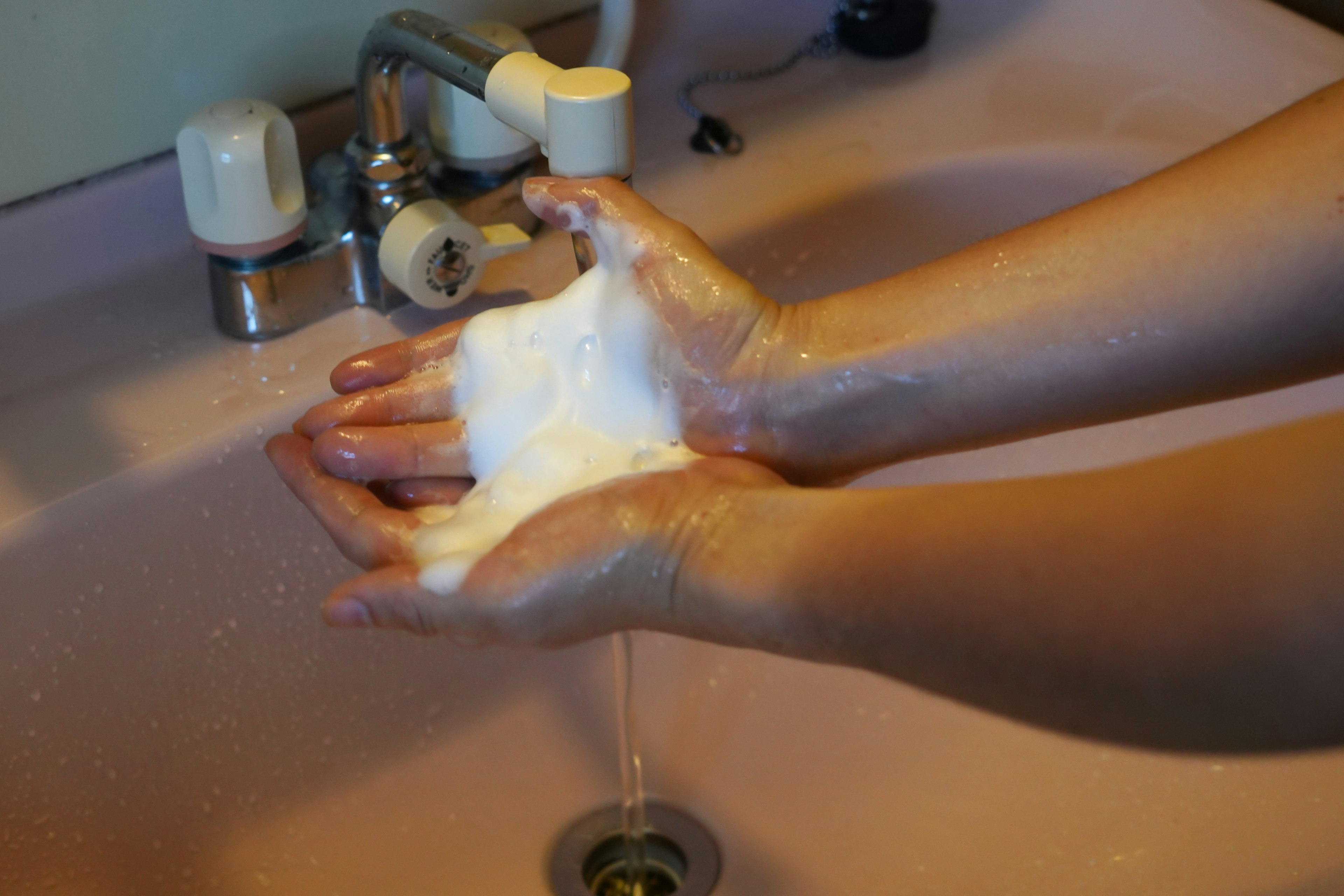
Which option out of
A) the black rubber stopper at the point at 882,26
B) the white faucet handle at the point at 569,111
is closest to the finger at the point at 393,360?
the white faucet handle at the point at 569,111

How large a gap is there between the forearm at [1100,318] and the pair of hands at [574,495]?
0.03 metres

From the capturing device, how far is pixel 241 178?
595 mm

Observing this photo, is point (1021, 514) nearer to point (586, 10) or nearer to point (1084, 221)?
point (1084, 221)

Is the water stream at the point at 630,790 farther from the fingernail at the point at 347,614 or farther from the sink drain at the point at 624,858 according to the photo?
the fingernail at the point at 347,614

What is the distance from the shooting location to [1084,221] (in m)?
0.56

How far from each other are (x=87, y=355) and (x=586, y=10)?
39 centimetres

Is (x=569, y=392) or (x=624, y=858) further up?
(x=569, y=392)

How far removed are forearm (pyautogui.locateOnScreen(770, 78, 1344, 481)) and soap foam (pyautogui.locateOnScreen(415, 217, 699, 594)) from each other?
62 millimetres

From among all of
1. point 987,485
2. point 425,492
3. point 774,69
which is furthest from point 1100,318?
A: point 774,69

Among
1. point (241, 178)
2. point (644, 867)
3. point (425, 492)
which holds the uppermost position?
point (241, 178)

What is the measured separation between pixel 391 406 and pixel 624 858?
0.26 metres

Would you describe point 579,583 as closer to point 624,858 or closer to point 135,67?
point 624,858

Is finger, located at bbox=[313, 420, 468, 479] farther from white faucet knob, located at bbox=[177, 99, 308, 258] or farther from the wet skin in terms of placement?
white faucet knob, located at bbox=[177, 99, 308, 258]

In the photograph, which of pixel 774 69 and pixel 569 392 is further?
pixel 774 69
